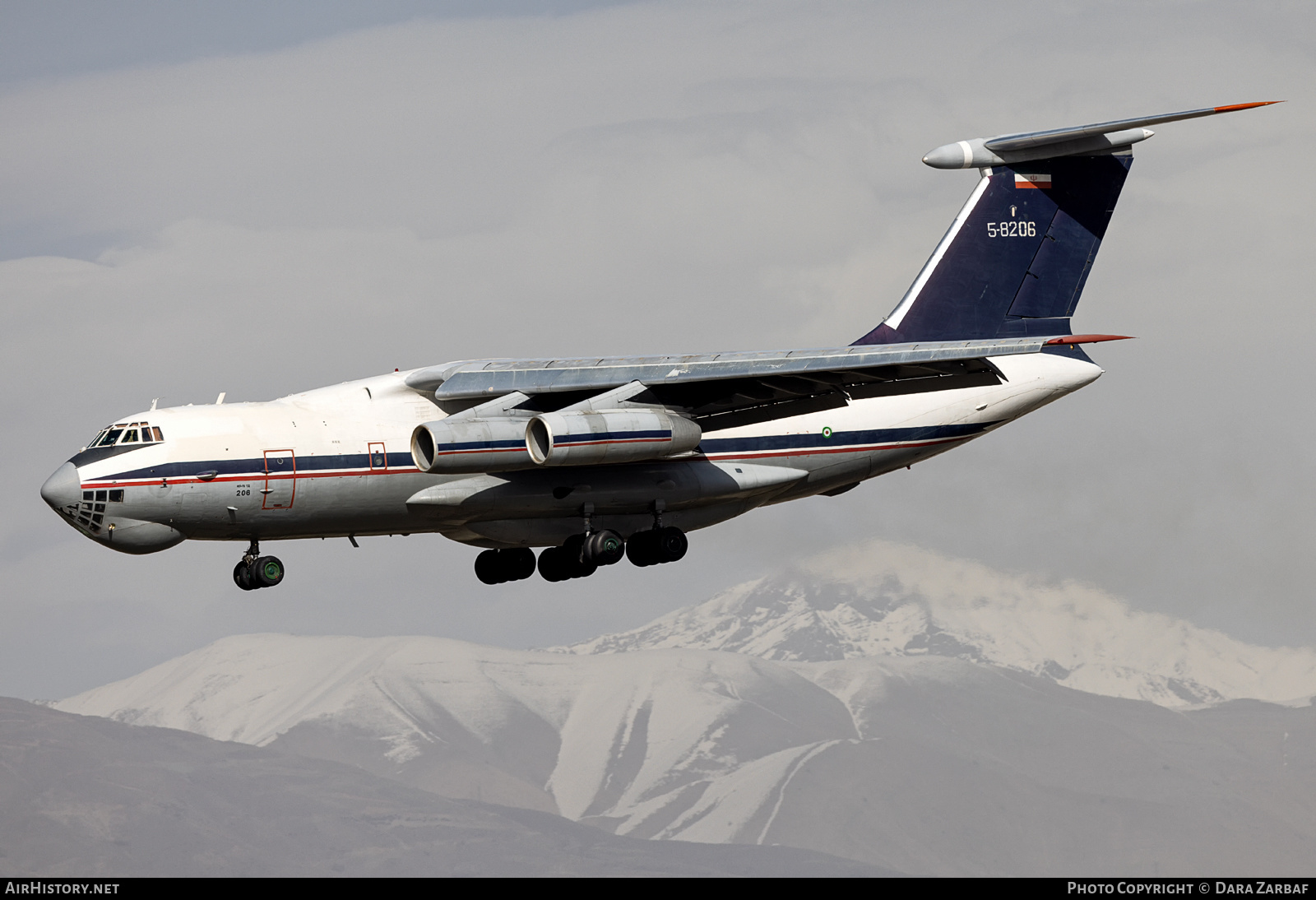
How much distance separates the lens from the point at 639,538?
75.2 feet

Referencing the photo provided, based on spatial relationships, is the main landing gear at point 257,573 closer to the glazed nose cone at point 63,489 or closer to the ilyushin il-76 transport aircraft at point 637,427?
the ilyushin il-76 transport aircraft at point 637,427

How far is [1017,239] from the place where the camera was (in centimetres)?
2530

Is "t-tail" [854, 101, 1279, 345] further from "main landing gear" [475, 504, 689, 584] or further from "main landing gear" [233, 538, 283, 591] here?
"main landing gear" [233, 538, 283, 591]

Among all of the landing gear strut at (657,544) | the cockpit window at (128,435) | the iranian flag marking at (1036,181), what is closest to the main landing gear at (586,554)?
the landing gear strut at (657,544)

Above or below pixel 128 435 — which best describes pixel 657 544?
below

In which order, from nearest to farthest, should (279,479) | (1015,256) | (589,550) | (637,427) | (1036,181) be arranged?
(279,479)
(637,427)
(589,550)
(1015,256)
(1036,181)

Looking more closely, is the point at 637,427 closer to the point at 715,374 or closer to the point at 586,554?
the point at 715,374

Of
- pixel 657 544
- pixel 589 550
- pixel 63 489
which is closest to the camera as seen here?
pixel 63 489

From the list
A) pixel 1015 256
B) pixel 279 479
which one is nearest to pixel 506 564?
pixel 279 479

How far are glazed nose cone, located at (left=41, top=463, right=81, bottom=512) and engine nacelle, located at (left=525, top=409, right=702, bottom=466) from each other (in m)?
4.95

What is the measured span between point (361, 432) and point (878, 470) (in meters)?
6.97

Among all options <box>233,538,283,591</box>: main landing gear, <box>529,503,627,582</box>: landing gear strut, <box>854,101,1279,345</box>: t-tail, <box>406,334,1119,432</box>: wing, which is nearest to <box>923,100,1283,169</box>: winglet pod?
<box>854,101,1279,345</box>: t-tail

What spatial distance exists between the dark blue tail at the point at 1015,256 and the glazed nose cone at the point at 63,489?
34.5 ft

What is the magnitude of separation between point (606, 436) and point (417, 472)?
2.28 m
